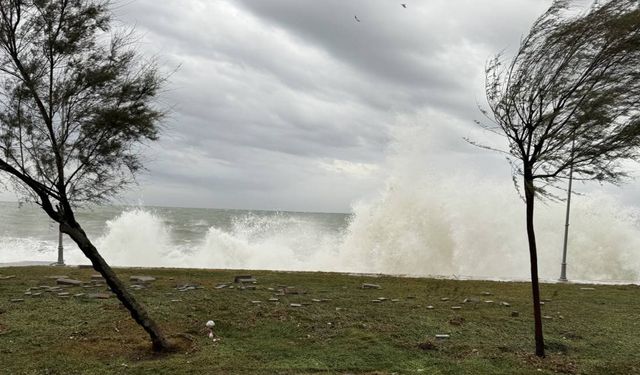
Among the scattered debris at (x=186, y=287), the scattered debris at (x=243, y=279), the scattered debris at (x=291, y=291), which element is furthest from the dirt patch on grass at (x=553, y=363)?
the scattered debris at (x=243, y=279)

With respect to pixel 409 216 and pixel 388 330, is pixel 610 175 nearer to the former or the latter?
pixel 388 330

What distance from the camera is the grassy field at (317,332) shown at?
7.40 metres

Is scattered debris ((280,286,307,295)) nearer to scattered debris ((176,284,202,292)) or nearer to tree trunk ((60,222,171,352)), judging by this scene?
scattered debris ((176,284,202,292))

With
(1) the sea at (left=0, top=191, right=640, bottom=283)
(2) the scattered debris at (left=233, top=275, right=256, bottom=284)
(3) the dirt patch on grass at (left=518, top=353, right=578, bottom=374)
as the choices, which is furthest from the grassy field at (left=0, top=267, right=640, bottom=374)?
(1) the sea at (left=0, top=191, right=640, bottom=283)

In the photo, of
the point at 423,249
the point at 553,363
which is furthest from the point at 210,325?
the point at 423,249

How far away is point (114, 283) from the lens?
7.82 m

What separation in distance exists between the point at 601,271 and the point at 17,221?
180ft

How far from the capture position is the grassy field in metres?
7.40

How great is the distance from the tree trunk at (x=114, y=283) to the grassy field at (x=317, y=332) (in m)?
0.34

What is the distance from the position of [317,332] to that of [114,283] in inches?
141

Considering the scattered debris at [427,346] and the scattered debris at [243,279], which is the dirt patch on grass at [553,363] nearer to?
the scattered debris at [427,346]

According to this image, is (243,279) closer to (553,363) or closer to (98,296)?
(98,296)

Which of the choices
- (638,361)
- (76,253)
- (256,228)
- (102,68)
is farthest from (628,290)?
(256,228)

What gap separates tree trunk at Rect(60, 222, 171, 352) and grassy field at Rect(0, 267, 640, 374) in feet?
1.11
